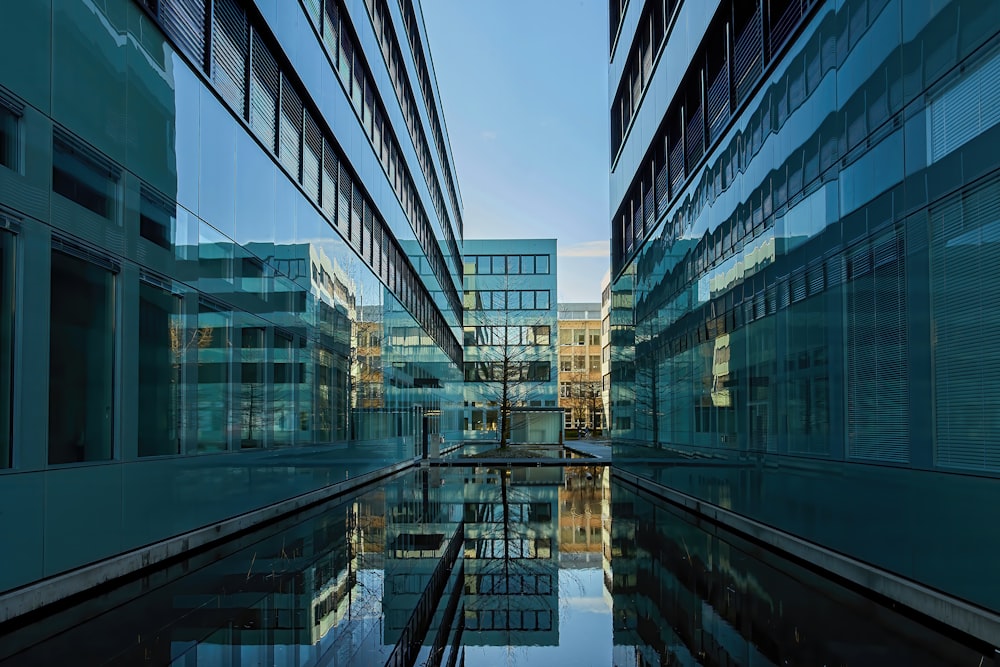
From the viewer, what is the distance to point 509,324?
74.0 meters

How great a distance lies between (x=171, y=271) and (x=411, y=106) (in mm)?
29043

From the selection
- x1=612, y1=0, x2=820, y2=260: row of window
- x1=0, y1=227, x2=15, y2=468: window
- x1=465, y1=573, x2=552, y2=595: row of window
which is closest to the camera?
x1=0, y1=227, x2=15, y2=468: window

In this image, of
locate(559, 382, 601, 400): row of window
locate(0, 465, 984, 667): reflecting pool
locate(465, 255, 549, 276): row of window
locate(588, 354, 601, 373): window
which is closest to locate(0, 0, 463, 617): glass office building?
locate(0, 465, 984, 667): reflecting pool

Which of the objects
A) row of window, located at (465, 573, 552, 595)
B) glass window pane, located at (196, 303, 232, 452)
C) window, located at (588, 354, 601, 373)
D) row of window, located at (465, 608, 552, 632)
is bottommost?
row of window, located at (465, 573, 552, 595)

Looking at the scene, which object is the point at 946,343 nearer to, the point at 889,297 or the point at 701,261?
the point at 889,297

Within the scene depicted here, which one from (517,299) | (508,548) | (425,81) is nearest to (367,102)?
(425,81)

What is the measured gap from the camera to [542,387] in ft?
246

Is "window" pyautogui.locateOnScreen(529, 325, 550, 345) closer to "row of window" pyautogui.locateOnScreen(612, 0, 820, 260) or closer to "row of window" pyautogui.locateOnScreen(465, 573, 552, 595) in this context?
"row of window" pyautogui.locateOnScreen(612, 0, 820, 260)

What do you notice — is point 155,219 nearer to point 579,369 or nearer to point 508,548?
point 508,548

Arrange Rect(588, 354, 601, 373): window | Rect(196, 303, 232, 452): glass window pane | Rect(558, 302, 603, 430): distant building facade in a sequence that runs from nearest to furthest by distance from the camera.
A: Rect(196, 303, 232, 452): glass window pane → Rect(558, 302, 603, 430): distant building facade → Rect(588, 354, 601, 373): window

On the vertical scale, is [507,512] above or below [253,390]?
below

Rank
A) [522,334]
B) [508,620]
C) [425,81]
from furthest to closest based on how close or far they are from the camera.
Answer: [522,334] → [425,81] → [508,620]

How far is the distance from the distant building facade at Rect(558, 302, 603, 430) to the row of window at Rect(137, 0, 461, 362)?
67968 mm

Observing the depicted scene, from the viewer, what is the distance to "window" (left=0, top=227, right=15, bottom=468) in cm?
892
